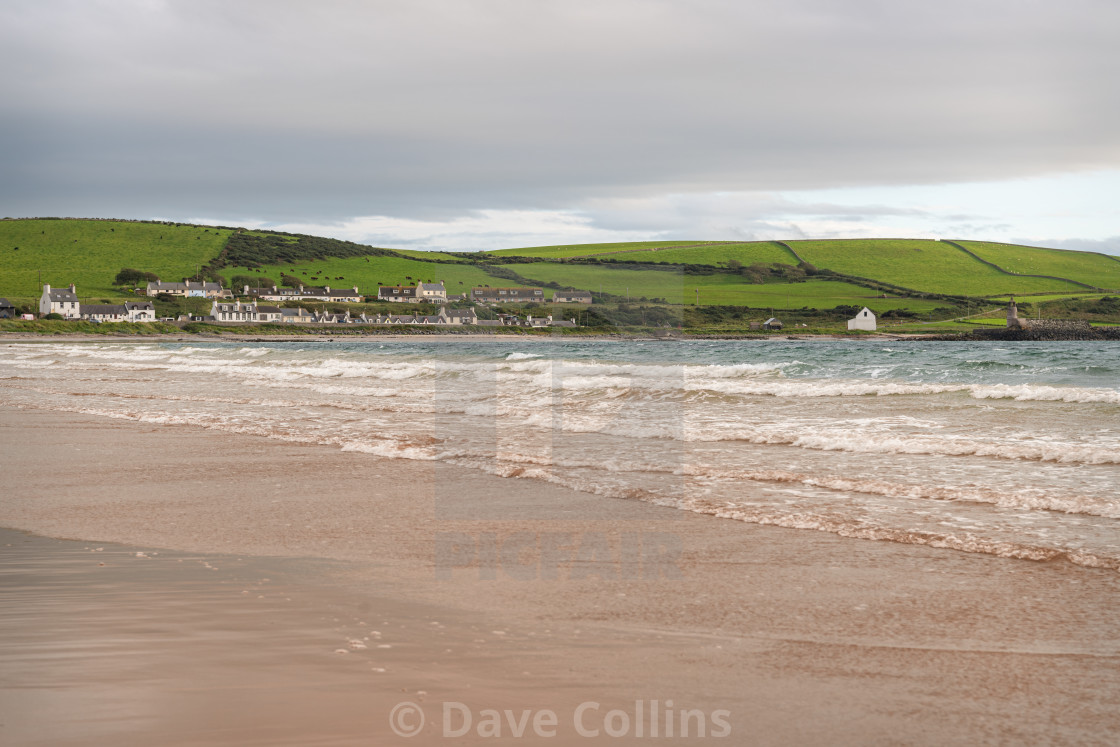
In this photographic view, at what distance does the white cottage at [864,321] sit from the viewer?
9848 cm

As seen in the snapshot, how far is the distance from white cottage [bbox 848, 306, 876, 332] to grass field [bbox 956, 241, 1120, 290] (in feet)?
121

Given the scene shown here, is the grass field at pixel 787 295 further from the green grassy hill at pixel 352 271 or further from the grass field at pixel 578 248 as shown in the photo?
the green grassy hill at pixel 352 271

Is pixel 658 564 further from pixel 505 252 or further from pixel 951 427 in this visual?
pixel 505 252

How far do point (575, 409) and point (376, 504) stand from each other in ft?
28.4

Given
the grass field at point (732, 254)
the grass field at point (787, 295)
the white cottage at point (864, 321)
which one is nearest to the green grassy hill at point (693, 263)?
the grass field at point (787, 295)

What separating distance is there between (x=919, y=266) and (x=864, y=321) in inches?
1326

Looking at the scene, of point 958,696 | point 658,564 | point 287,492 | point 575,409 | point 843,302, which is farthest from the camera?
point 843,302

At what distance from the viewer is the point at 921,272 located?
124 m

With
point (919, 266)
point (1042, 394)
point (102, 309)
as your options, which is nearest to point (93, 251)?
point (102, 309)

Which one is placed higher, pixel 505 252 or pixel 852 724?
pixel 505 252

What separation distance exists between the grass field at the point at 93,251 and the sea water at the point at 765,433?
401ft

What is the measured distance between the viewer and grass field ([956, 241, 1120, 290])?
388ft

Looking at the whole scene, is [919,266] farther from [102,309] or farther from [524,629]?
[524,629]

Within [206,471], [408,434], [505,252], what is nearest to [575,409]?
[408,434]
